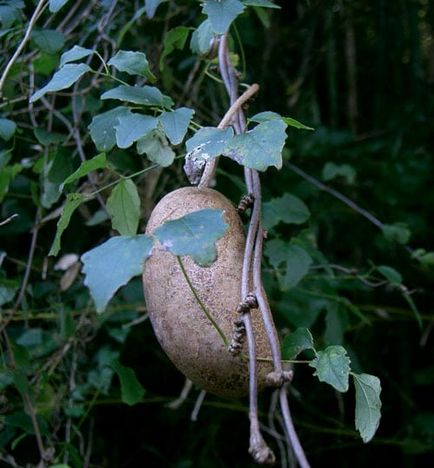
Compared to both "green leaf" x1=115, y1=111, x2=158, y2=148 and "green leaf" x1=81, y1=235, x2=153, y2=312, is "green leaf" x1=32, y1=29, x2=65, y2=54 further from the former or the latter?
"green leaf" x1=81, y1=235, x2=153, y2=312

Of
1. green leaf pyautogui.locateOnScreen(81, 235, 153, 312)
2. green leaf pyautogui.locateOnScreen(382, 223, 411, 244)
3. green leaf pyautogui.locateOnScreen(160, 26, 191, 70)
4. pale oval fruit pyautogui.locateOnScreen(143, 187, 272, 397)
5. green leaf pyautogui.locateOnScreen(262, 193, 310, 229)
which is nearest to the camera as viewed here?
green leaf pyautogui.locateOnScreen(81, 235, 153, 312)

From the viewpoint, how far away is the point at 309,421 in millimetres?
1591

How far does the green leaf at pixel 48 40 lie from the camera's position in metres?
0.97

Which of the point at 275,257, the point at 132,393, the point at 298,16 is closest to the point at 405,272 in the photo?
the point at 298,16

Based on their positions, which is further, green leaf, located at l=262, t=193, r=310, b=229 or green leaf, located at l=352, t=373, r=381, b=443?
green leaf, located at l=262, t=193, r=310, b=229

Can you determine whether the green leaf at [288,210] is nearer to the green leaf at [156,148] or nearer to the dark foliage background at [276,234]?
the dark foliage background at [276,234]

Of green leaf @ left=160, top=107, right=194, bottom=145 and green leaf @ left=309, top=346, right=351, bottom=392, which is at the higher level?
green leaf @ left=160, top=107, right=194, bottom=145

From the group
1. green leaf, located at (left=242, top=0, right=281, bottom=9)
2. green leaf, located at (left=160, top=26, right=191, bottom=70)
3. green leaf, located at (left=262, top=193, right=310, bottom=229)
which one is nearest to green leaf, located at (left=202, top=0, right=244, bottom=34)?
green leaf, located at (left=242, top=0, right=281, bottom=9)

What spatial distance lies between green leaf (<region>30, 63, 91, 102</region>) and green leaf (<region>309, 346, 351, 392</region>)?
294 millimetres

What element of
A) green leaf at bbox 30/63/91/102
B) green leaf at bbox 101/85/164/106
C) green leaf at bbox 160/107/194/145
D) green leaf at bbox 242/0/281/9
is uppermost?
green leaf at bbox 30/63/91/102

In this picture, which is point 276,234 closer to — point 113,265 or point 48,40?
point 48,40

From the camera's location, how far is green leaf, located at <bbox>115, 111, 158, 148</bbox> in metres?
0.63

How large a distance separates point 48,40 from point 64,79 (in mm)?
341

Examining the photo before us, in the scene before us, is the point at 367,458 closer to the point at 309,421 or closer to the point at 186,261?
the point at 309,421
